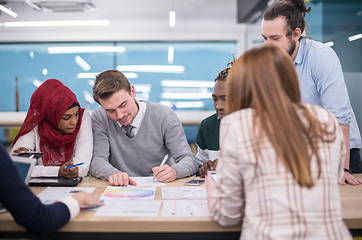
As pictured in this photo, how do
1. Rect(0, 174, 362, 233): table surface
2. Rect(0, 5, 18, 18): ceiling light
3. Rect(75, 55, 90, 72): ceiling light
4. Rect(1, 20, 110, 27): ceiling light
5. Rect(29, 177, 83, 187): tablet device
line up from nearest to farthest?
1. Rect(0, 174, 362, 233): table surface
2. Rect(29, 177, 83, 187): tablet device
3. Rect(0, 5, 18, 18): ceiling light
4. Rect(1, 20, 110, 27): ceiling light
5. Rect(75, 55, 90, 72): ceiling light

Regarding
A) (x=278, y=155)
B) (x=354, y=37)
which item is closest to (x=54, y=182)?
(x=278, y=155)

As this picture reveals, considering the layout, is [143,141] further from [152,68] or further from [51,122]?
[152,68]

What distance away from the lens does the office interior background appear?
4.95 meters

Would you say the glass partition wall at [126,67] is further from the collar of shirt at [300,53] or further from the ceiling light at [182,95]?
the collar of shirt at [300,53]

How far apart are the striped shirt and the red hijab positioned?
1159 mm

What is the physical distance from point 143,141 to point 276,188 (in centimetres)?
114

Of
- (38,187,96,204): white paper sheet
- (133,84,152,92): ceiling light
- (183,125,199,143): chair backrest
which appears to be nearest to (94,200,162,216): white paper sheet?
(38,187,96,204): white paper sheet

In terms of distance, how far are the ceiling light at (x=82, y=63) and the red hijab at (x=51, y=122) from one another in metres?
3.54

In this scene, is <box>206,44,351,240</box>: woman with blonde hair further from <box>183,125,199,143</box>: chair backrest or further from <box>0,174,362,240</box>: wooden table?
<box>183,125,199,143</box>: chair backrest

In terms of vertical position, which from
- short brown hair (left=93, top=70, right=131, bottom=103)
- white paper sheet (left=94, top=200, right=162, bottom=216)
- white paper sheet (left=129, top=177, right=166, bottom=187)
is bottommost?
white paper sheet (left=129, top=177, right=166, bottom=187)

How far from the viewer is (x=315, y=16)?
2.58 m

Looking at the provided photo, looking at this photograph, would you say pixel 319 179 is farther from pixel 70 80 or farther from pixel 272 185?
pixel 70 80

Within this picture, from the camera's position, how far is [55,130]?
5.60 feet

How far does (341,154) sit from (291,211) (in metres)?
0.30
